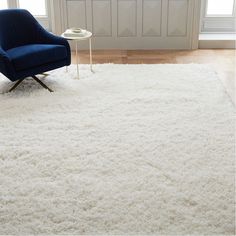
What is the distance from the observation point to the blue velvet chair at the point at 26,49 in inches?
162

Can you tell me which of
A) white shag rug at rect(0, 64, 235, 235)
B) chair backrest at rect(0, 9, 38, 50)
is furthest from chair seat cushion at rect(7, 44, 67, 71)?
white shag rug at rect(0, 64, 235, 235)

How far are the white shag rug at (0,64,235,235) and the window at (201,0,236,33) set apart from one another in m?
1.98

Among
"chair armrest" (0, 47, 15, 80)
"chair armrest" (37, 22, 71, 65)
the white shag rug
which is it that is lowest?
the white shag rug

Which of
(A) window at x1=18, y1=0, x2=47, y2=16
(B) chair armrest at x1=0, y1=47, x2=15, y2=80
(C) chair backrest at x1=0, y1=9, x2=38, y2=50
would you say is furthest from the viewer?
(A) window at x1=18, y1=0, x2=47, y2=16

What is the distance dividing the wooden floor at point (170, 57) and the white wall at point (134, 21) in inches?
6.1

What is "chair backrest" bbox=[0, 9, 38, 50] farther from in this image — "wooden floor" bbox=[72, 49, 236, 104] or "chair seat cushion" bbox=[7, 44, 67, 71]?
"wooden floor" bbox=[72, 49, 236, 104]

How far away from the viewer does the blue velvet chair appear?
13.5 ft

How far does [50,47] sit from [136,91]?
3.35 feet

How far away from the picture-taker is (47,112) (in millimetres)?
3906

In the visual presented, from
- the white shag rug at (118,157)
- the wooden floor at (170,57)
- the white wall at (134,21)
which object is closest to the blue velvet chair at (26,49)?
the white shag rug at (118,157)

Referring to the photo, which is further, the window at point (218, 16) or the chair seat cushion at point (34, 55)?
the window at point (218, 16)

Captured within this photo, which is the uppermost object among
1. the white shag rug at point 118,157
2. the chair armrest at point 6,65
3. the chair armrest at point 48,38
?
the chair armrest at point 48,38

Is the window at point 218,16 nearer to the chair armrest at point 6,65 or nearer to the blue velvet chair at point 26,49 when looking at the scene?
the blue velvet chair at point 26,49

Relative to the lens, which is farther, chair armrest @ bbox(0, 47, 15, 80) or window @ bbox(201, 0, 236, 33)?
window @ bbox(201, 0, 236, 33)
